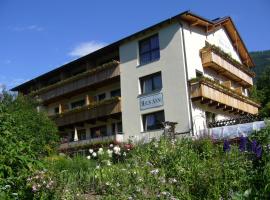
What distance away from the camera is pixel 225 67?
32.9m

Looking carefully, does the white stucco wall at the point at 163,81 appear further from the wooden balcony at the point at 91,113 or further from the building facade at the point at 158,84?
the wooden balcony at the point at 91,113

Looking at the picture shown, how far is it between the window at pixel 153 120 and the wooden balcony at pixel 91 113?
2.44 meters

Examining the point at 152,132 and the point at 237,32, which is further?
the point at 237,32

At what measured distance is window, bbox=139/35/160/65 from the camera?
101 ft

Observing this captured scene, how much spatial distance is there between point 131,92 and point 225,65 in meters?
7.13

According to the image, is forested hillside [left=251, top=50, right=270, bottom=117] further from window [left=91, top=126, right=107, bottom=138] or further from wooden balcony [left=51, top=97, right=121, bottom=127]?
wooden balcony [left=51, top=97, right=121, bottom=127]

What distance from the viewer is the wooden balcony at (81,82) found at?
3350 centimetres

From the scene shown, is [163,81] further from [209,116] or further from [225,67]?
[225,67]

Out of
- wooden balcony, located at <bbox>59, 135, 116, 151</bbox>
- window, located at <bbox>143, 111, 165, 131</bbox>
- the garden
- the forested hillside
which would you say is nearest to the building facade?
window, located at <bbox>143, 111, 165, 131</bbox>

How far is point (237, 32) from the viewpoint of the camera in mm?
38094

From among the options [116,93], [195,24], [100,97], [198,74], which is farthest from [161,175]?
[100,97]

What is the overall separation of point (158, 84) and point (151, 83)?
69 centimetres

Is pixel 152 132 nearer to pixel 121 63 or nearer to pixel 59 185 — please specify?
pixel 121 63

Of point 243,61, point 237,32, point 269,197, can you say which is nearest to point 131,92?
point 237,32
